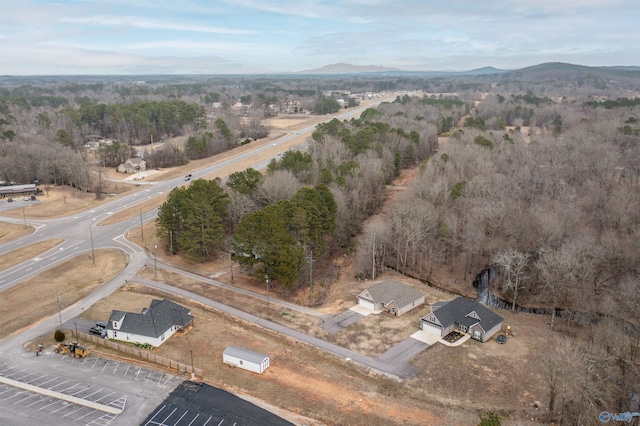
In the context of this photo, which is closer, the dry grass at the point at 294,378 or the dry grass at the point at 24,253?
the dry grass at the point at 294,378

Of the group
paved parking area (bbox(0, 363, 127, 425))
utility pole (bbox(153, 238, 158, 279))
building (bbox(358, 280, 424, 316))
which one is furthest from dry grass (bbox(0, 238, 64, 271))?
building (bbox(358, 280, 424, 316))

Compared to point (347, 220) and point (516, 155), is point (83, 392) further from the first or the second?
point (516, 155)

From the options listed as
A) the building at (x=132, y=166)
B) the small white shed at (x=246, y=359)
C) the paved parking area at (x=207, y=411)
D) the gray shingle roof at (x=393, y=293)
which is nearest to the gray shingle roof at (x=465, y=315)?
the gray shingle roof at (x=393, y=293)

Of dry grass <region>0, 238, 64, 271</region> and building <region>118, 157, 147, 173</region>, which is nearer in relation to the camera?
dry grass <region>0, 238, 64, 271</region>

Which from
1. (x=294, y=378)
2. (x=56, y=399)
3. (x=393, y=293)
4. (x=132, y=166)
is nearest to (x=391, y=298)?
(x=393, y=293)

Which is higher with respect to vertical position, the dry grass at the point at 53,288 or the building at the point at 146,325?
the building at the point at 146,325

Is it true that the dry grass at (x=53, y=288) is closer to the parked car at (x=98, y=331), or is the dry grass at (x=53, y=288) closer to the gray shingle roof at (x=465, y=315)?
the parked car at (x=98, y=331)

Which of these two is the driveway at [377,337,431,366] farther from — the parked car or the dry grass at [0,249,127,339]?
the dry grass at [0,249,127,339]

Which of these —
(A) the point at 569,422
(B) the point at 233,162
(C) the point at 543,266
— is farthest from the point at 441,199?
(B) the point at 233,162
